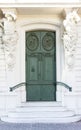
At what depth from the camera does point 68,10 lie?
11211 millimetres

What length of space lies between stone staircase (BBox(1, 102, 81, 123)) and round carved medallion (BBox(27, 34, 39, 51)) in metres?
2.14

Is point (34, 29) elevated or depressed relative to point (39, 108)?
elevated

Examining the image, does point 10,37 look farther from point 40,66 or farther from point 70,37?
point 70,37

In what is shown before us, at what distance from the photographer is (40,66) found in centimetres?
1231

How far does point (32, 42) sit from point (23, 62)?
2.68ft

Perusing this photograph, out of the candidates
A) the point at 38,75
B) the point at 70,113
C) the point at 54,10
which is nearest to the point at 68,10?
the point at 54,10

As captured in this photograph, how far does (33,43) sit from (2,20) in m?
1.48

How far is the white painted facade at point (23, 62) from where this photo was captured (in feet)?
38.3

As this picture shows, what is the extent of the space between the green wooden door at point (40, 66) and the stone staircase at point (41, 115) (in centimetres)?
70

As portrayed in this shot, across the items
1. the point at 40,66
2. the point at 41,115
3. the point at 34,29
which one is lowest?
the point at 41,115
